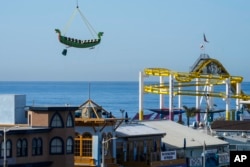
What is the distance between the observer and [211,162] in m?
83.6

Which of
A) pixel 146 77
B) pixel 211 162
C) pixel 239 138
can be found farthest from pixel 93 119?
pixel 146 77

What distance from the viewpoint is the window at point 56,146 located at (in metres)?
63.2

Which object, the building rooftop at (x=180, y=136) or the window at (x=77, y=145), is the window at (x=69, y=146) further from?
the building rooftop at (x=180, y=136)

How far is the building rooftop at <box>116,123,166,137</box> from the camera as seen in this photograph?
241 feet

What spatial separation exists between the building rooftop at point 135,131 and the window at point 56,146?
9.47 metres

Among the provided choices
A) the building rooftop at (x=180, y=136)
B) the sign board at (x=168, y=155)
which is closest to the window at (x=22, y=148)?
the sign board at (x=168, y=155)

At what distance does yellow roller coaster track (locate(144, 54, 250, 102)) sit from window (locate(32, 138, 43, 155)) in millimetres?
61568

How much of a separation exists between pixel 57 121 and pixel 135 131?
13037 mm

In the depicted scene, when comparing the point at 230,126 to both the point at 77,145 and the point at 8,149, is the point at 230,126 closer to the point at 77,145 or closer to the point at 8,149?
the point at 77,145

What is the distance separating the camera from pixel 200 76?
12575cm

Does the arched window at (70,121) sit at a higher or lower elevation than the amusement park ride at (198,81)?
lower

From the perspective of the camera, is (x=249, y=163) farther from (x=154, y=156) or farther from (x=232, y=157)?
(x=154, y=156)

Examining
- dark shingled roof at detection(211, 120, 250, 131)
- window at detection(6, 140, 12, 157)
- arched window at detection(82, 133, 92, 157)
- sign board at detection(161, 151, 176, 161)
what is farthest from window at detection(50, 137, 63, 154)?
dark shingled roof at detection(211, 120, 250, 131)

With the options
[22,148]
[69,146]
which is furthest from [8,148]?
[69,146]
